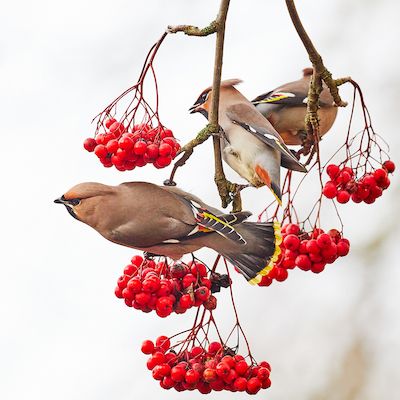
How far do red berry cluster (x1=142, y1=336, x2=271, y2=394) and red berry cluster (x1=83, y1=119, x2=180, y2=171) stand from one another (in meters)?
0.39

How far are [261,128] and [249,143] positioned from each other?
79 mm

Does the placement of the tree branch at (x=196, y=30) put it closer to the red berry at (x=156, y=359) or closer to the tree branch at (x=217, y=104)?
the tree branch at (x=217, y=104)

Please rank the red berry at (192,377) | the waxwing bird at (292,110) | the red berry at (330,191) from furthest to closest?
the waxwing bird at (292,110), the red berry at (330,191), the red berry at (192,377)

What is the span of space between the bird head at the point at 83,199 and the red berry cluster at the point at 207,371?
0.32 m

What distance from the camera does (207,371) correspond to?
207cm

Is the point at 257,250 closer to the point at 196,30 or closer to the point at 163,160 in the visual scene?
the point at 163,160

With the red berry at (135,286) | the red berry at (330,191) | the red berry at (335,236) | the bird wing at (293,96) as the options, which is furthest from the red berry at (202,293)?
the bird wing at (293,96)

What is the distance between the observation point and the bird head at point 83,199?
216 centimetres

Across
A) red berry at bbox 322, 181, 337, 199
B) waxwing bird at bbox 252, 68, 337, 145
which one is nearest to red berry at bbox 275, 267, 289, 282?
red berry at bbox 322, 181, 337, 199

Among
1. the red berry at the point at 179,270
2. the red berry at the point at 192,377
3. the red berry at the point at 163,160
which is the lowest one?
the red berry at the point at 192,377

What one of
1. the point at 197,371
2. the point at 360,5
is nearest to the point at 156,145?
the point at 197,371

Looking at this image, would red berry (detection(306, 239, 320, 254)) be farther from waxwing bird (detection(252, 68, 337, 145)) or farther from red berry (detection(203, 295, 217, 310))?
waxwing bird (detection(252, 68, 337, 145))

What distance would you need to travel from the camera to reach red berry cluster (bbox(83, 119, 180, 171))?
2.03 metres

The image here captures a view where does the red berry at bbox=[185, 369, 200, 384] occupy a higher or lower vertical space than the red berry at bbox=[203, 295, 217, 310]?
lower
